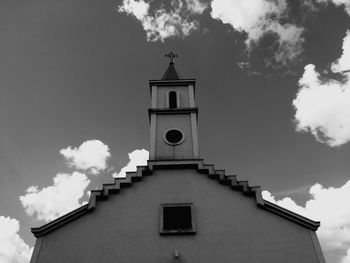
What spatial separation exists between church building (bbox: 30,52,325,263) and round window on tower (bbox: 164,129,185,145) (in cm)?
191

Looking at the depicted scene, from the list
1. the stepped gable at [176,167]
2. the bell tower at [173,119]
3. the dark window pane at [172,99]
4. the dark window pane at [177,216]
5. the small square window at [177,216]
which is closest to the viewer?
the stepped gable at [176,167]

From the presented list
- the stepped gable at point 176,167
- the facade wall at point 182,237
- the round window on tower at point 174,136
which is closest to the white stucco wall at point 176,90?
the round window on tower at point 174,136

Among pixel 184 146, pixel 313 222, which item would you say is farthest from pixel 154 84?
pixel 313 222

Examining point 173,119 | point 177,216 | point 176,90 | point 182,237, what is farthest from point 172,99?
point 182,237

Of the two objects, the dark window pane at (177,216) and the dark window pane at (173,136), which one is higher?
the dark window pane at (173,136)

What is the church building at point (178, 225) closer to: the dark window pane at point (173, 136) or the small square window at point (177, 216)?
the small square window at point (177, 216)

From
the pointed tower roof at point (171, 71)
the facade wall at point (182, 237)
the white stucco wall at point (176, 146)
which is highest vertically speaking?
the pointed tower roof at point (171, 71)

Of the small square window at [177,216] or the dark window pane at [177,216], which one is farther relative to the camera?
the dark window pane at [177,216]

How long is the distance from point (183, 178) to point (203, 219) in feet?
8.14

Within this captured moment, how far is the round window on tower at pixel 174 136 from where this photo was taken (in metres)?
19.0

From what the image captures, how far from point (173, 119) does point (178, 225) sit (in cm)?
705

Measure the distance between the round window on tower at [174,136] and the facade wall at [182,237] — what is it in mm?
3597

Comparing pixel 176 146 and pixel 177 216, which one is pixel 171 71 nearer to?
pixel 176 146

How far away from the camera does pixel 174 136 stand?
19375 mm
